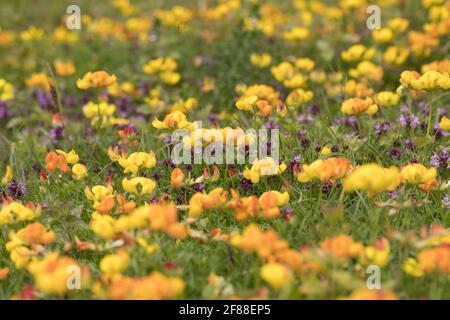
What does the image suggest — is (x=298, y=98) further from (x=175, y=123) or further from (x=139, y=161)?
(x=139, y=161)

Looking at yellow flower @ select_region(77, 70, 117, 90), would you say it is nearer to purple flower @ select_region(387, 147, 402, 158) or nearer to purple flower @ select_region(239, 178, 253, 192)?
purple flower @ select_region(239, 178, 253, 192)

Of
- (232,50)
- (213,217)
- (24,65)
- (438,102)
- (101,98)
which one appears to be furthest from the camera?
(24,65)

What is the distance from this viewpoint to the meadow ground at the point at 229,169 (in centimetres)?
240

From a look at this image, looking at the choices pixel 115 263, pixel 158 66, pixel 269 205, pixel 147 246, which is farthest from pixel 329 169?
pixel 158 66

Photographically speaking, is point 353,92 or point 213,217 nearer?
point 213,217

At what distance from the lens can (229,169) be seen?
3447 millimetres

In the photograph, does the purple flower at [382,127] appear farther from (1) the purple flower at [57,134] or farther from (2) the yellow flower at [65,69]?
(2) the yellow flower at [65,69]
